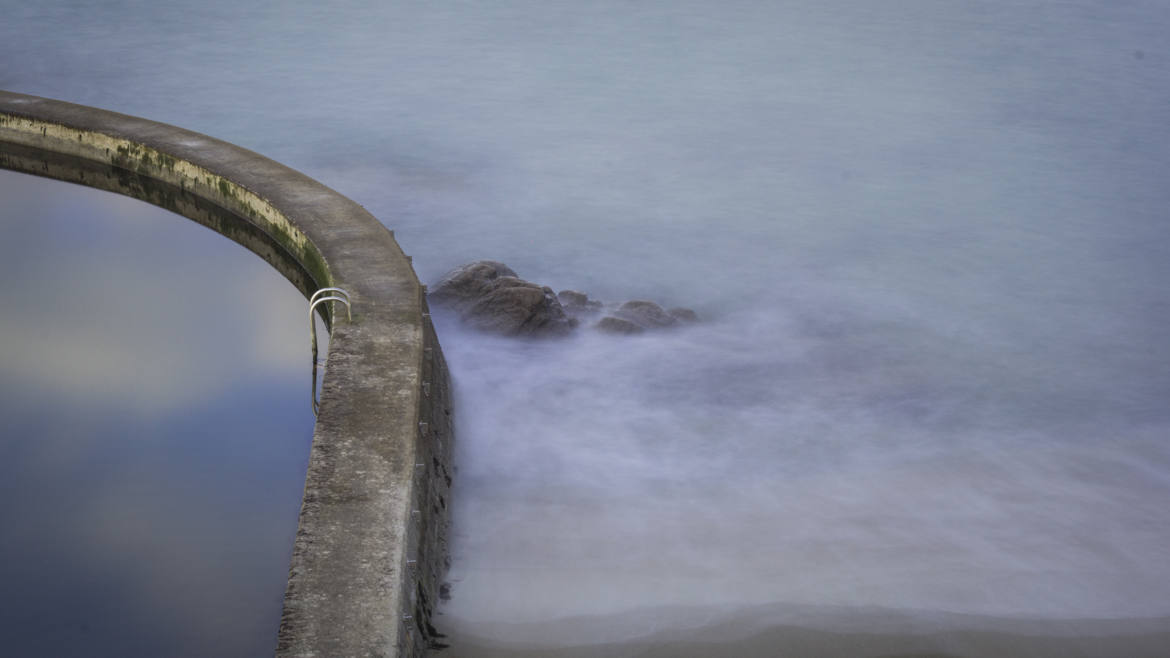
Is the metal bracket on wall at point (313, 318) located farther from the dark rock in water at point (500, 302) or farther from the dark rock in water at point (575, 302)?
the dark rock in water at point (575, 302)

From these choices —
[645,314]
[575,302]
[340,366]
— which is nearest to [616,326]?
[645,314]

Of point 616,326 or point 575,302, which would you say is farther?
point 575,302

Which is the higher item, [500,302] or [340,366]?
[500,302]

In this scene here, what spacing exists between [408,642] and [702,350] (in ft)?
13.0

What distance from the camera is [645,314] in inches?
304

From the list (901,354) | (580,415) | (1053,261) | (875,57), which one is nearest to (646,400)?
(580,415)

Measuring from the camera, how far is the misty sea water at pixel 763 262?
5250mm

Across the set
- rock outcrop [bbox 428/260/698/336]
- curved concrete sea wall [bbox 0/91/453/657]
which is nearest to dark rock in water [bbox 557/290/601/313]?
rock outcrop [bbox 428/260/698/336]

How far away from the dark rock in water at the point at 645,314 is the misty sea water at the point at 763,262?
0.76 feet

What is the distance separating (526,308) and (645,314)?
0.98 m

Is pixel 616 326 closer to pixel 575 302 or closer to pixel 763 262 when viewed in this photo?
pixel 575 302

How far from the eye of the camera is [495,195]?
10070 mm

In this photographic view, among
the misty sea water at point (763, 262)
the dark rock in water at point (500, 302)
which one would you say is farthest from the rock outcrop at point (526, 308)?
the misty sea water at point (763, 262)

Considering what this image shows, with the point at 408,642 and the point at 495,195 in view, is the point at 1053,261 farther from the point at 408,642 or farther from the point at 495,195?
the point at 408,642
